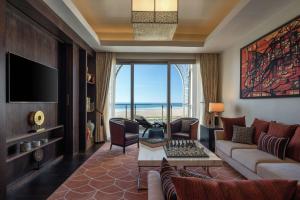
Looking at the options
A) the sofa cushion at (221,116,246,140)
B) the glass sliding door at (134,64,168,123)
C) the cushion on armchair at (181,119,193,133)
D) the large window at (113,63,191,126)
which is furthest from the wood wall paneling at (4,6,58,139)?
the sofa cushion at (221,116,246,140)

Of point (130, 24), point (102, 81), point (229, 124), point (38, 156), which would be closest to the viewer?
point (38, 156)

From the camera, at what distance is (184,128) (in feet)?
19.4

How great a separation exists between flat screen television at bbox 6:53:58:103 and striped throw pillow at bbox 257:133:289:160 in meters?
3.56

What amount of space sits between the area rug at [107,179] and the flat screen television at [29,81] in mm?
1390

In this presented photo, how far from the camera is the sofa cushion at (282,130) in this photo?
3.05 meters

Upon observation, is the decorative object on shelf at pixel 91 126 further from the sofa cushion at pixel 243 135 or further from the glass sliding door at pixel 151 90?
the sofa cushion at pixel 243 135

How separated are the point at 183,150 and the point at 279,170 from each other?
4.45 feet

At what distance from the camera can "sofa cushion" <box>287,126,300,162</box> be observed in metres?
2.83

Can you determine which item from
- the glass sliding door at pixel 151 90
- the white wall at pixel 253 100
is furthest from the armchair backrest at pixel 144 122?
the white wall at pixel 253 100

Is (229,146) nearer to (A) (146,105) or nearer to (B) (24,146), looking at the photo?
(B) (24,146)

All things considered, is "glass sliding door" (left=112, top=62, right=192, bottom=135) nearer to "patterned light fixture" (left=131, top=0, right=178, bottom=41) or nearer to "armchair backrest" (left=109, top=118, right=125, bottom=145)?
"armchair backrest" (left=109, top=118, right=125, bottom=145)

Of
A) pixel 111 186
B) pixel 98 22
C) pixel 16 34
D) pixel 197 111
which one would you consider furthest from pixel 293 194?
pixel 197 111

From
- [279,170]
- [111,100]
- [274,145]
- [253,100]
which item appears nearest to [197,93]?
[253,100]

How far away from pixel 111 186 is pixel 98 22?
3.65 meters
